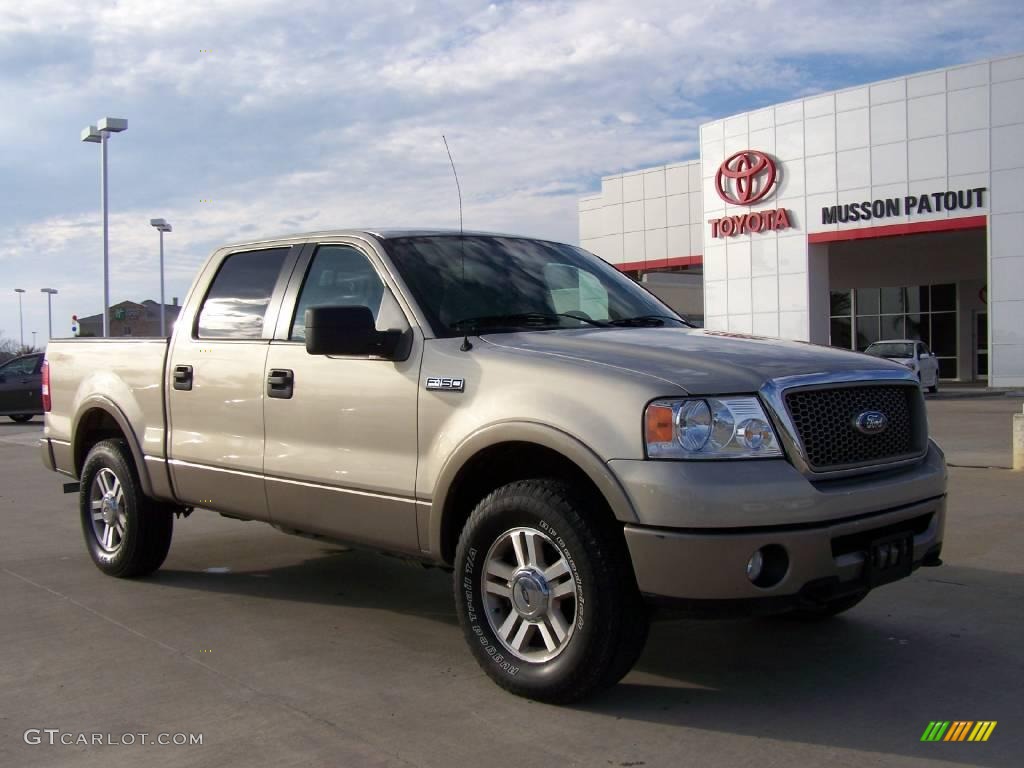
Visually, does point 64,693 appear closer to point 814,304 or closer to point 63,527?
point 63,527

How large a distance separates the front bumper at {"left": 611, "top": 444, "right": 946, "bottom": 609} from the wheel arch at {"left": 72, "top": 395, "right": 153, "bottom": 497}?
3.51 meters

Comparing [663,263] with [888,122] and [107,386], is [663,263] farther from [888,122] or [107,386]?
[107,386]

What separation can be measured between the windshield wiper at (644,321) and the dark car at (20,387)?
21.1 metres

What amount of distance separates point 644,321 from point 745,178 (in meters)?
30.4

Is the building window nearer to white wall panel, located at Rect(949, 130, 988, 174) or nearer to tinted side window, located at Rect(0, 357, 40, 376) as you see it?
white wall panel, located at Rect(949, 130, 988, 174)

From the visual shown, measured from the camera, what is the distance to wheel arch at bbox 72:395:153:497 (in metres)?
6.10

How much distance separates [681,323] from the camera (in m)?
5.32

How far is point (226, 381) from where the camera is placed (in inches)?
214

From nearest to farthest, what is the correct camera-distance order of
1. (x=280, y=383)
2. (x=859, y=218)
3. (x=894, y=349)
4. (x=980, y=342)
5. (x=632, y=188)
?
(x=280, y=383)
(x=894, y=349)
(x=859, y=218)
(x=980, y=342)
(x=632, y=188)

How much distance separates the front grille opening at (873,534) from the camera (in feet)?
12.3

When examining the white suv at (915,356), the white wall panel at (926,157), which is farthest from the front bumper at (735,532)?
the white wall panel at (926,157)

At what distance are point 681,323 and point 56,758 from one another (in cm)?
339

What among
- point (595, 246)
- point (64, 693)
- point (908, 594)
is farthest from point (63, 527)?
point (595, 246)

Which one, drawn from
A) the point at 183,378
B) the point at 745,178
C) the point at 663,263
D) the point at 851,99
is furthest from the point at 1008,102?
the point at 183,378
